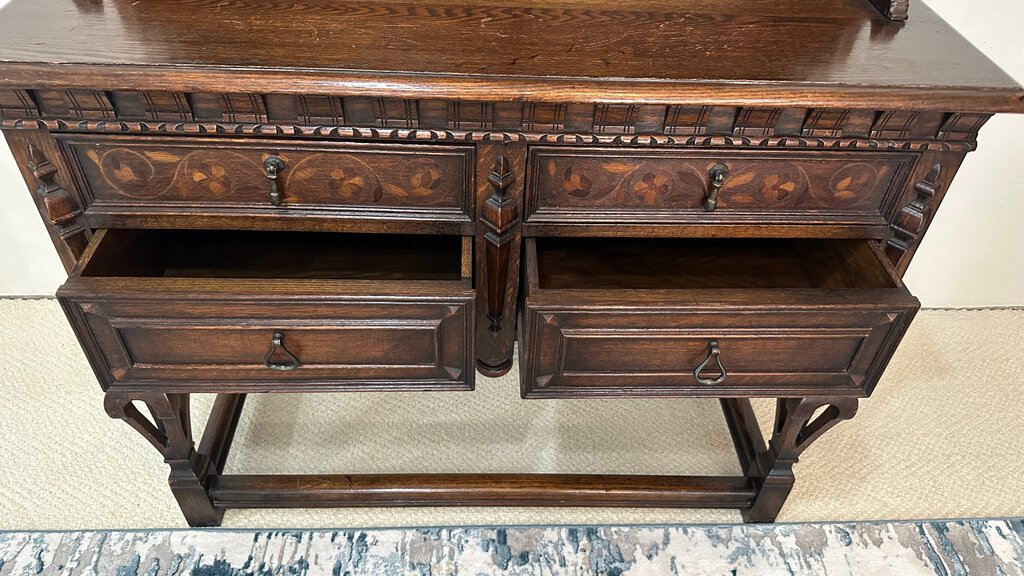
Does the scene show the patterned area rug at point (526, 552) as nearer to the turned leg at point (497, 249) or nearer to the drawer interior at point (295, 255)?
the turned leg at point (497, 249)

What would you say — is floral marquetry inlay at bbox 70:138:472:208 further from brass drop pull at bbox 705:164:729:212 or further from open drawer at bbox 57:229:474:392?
brass drop pull at bbox 705:164:729:212

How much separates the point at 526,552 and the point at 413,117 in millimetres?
644

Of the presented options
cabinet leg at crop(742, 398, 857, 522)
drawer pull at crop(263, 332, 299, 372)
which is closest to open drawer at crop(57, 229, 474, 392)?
drawer pull at crop(263, 332, 299, 372)

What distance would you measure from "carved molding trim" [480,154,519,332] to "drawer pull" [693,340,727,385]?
0.24m

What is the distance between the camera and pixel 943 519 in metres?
1.09

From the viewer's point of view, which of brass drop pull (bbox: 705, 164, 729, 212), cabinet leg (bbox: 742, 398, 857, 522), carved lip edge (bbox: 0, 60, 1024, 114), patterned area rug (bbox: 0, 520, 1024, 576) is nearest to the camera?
carved lip edge (bbox: 0, 60, 1024, 114)

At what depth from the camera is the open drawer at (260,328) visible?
0.71m

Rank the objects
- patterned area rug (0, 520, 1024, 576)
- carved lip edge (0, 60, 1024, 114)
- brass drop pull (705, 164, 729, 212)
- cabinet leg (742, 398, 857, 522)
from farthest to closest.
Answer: patterned area rug (0, 520, 1024, 576)
cabinet leg (742, 398, 857, 522)
brass drop pull (705, 164, 729, 212)
carved lip edge (0, 60, 1024, 114)

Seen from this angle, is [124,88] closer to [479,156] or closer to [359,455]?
[479,156]

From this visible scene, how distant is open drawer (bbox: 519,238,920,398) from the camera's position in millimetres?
740

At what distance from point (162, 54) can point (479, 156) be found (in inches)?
12.6

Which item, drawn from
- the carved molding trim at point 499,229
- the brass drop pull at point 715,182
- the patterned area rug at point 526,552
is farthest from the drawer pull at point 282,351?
the brass drop pull at point 715,182

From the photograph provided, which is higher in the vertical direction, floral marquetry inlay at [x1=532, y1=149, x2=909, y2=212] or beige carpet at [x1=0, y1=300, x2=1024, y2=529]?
floral marquetry inlay at [x1=532, y1=149, x2=909, y2=212]

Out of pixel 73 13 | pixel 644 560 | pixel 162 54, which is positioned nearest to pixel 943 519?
pixel 644 560
